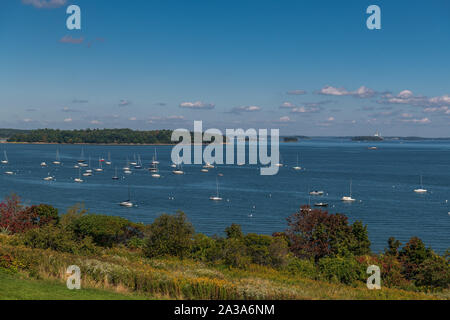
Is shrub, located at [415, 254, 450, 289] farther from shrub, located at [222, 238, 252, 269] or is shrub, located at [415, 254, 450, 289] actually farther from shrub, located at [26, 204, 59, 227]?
shrub, located at [26, 204, 59, 227]

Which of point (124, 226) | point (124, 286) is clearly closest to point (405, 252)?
point (124, 226)

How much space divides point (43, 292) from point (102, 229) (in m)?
17.8

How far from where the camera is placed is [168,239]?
83.0 ft

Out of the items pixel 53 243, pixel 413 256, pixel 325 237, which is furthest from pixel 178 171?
pixel 53 243

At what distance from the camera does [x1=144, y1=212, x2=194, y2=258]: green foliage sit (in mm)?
25156

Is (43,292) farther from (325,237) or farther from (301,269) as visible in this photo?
(325,237)

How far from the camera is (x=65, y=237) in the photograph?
2336 centimetres

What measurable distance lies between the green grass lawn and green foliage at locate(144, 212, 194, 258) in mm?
10150

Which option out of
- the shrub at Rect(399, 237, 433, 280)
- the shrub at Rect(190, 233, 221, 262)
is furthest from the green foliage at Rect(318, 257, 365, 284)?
the shrub at Rect(399, 237, 433, 280)

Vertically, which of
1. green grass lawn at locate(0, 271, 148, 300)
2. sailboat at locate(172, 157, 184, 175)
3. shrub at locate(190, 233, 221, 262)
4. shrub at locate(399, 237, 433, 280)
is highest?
green grass lawn at locate(0, 271, 148, 300)

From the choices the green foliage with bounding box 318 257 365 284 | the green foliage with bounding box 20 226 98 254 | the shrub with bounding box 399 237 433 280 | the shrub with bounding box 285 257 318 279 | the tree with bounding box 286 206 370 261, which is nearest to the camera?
the green foliage with bounding box 318 257 365 284
